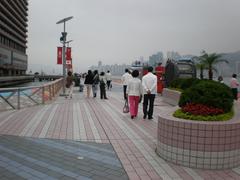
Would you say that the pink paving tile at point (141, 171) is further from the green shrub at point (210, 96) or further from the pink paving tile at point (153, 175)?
the green shrub at point (210, 96)

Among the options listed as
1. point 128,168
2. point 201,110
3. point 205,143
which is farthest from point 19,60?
point 205,143

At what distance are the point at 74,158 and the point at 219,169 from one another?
2.63 meters

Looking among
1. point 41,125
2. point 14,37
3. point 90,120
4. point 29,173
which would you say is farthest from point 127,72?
point 14,37

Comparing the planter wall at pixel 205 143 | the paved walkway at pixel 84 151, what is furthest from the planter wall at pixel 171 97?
the planter wall at pixel 205 143

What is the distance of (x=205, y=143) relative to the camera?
494cm

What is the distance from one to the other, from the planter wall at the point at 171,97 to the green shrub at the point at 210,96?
663 centimetres

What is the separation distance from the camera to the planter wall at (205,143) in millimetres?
4941

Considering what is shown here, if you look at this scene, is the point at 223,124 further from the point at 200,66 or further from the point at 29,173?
the point at 200,66

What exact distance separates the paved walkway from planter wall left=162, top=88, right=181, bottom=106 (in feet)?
12.4

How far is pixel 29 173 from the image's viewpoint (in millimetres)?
4695

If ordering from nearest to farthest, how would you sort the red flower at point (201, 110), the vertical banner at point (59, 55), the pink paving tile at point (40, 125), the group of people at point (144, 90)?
the red flower at point (201, 110), the pink paving tile at point (40, 125), the group of people at point (144, 90), the vertical banner at point (59, 55)

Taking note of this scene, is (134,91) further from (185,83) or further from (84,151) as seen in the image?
(84,151)

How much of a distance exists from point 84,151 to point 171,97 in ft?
28.9

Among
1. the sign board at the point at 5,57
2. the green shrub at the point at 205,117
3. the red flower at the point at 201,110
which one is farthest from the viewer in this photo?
the sign board at the point at 5,57
